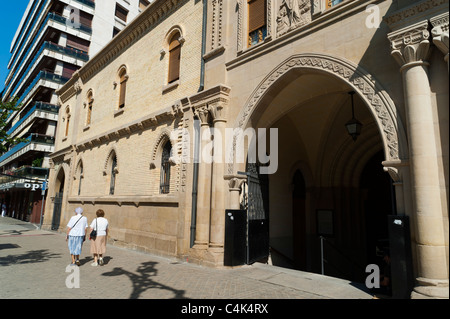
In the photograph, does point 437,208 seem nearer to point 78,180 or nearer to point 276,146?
point 276,146

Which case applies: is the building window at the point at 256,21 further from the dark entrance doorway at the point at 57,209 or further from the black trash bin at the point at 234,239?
the dark entrance doorway at the point at 57,209

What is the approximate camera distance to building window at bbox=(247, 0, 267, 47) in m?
8.04

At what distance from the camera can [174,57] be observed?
1118 cm

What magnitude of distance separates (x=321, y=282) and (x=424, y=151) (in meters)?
3.22

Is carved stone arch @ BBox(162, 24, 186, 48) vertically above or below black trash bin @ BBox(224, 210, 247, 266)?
above

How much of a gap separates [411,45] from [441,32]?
400 mm

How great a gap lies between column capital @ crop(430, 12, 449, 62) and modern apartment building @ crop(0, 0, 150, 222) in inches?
1087

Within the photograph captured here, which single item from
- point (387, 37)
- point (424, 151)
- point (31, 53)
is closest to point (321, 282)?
point (424, 151)

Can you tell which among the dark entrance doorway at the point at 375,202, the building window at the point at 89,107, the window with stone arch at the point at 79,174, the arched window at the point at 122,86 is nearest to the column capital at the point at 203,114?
the arched window at the point at 122,86

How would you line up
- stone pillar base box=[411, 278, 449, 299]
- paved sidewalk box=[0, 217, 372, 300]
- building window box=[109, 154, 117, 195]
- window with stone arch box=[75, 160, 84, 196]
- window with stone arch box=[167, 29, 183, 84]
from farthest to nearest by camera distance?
1. window with stone arch box=[75, 160, 84, 196]
2. building window box=[109, 154, 117, 195]
3. window with stone arch box=[167, 29, 183, 84]
4. paved sidewalk box=[0, 217, 372, 300]
5. stone pillar base box=[411, 278, 449, 299]

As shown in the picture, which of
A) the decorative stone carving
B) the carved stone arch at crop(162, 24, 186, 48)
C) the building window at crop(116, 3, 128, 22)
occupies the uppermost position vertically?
the building window at crop(116, 3, 128, 22)

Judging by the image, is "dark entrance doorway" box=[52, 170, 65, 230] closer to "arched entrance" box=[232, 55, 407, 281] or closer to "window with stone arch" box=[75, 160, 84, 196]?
"window with stone arch" box=[75, 160, 84, 196]

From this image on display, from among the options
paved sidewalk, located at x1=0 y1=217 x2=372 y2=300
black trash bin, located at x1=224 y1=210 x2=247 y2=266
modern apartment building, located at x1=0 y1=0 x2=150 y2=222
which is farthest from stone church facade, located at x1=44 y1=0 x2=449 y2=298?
modern apartment building, located at x1=0 y1=0 x2=150 y2=222

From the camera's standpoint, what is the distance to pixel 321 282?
6.01 metres
